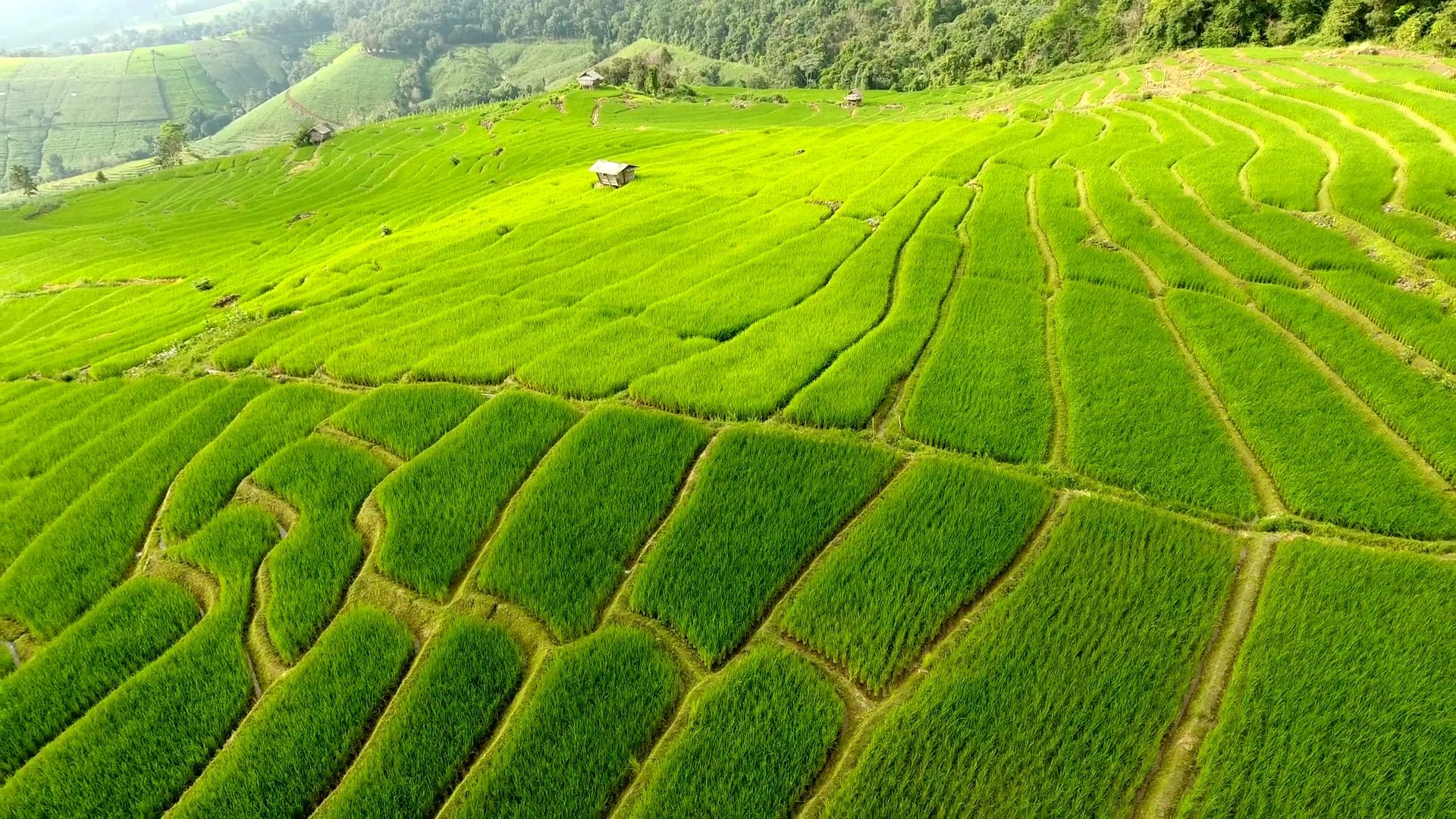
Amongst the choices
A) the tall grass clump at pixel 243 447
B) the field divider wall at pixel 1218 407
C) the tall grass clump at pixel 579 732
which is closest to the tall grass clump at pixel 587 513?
the tall grass clump at pixel 579 732

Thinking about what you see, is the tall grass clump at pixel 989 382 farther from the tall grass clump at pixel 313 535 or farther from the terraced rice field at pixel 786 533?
the tall grass clump at pixel 313 535

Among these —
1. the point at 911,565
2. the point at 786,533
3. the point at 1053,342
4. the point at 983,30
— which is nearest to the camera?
the point at 911,565

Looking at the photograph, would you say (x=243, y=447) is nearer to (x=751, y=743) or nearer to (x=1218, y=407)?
(x=751, y=743)

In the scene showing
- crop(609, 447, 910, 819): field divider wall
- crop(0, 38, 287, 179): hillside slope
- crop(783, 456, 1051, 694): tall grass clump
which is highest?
crop(0, 38, 287, 179): hillside slope

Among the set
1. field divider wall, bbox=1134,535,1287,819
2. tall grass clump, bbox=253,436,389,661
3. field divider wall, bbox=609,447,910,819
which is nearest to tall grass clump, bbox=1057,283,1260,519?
field divider wall, bbox=1134,535,1287,819

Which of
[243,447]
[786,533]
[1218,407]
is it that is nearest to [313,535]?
[243,447]

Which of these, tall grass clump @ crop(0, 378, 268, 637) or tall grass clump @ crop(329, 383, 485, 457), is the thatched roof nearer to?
tall grass clump @ crop(329, 383, 485, 457)
